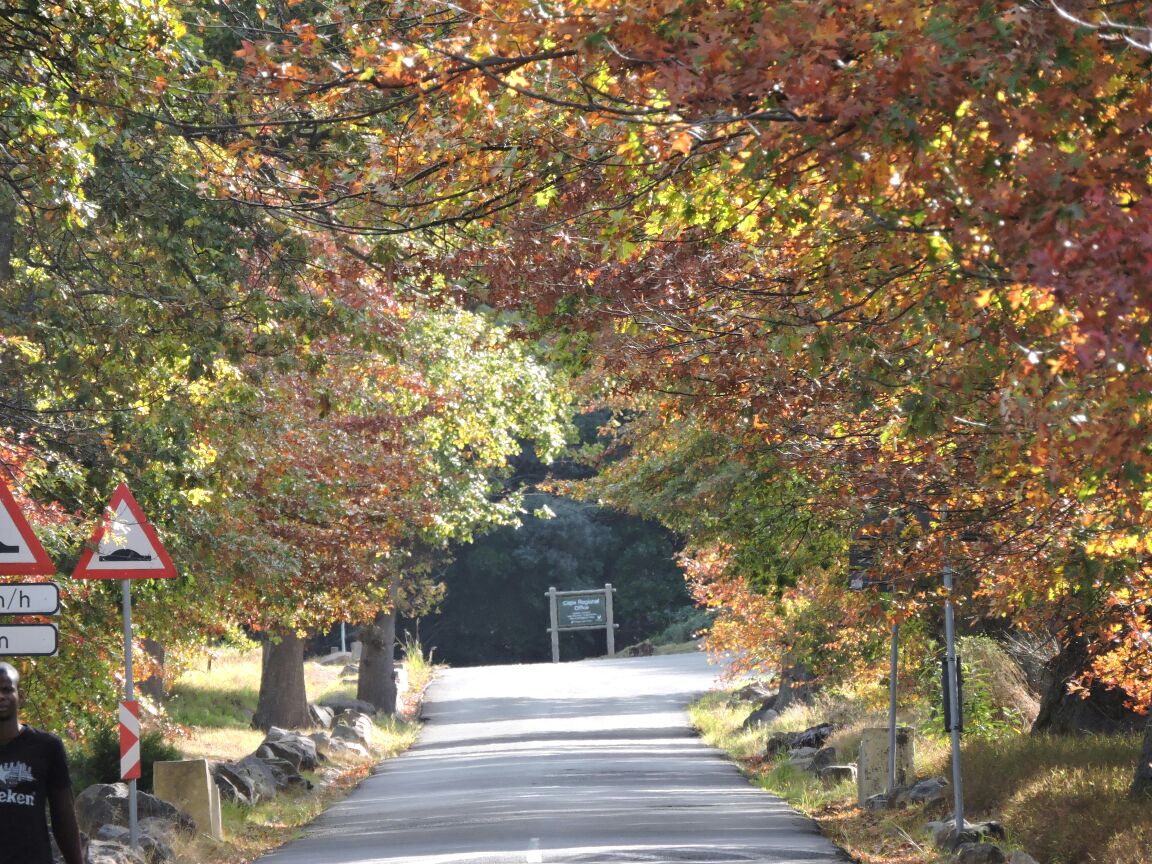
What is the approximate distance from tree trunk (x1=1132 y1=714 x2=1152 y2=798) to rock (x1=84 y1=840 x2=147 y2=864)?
25.9 ft

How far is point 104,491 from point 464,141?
6729 millimetres

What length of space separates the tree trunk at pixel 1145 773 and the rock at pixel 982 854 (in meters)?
1.27

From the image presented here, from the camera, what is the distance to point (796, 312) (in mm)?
10539

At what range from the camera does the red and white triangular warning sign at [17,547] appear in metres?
10.1

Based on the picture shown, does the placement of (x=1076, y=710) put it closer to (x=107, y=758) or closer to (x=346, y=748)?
(x=107, y=758)

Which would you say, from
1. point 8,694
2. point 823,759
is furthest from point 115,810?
point 8,694

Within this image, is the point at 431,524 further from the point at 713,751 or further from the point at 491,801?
the point at 491,801

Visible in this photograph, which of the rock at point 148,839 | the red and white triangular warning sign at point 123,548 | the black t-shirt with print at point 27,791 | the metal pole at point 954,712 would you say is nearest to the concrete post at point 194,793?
the rock at point 148,839

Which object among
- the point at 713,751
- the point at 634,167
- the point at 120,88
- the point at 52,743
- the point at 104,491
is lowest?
the point at 713,751

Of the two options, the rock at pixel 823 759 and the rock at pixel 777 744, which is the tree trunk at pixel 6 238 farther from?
the rock at pixel 777 744

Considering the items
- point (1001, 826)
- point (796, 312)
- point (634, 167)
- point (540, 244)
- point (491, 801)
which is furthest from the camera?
point (491, 801)

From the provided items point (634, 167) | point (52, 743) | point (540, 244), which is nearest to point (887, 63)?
point (634, 167)

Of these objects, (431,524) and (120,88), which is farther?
(431,524)

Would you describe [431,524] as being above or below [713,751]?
above
